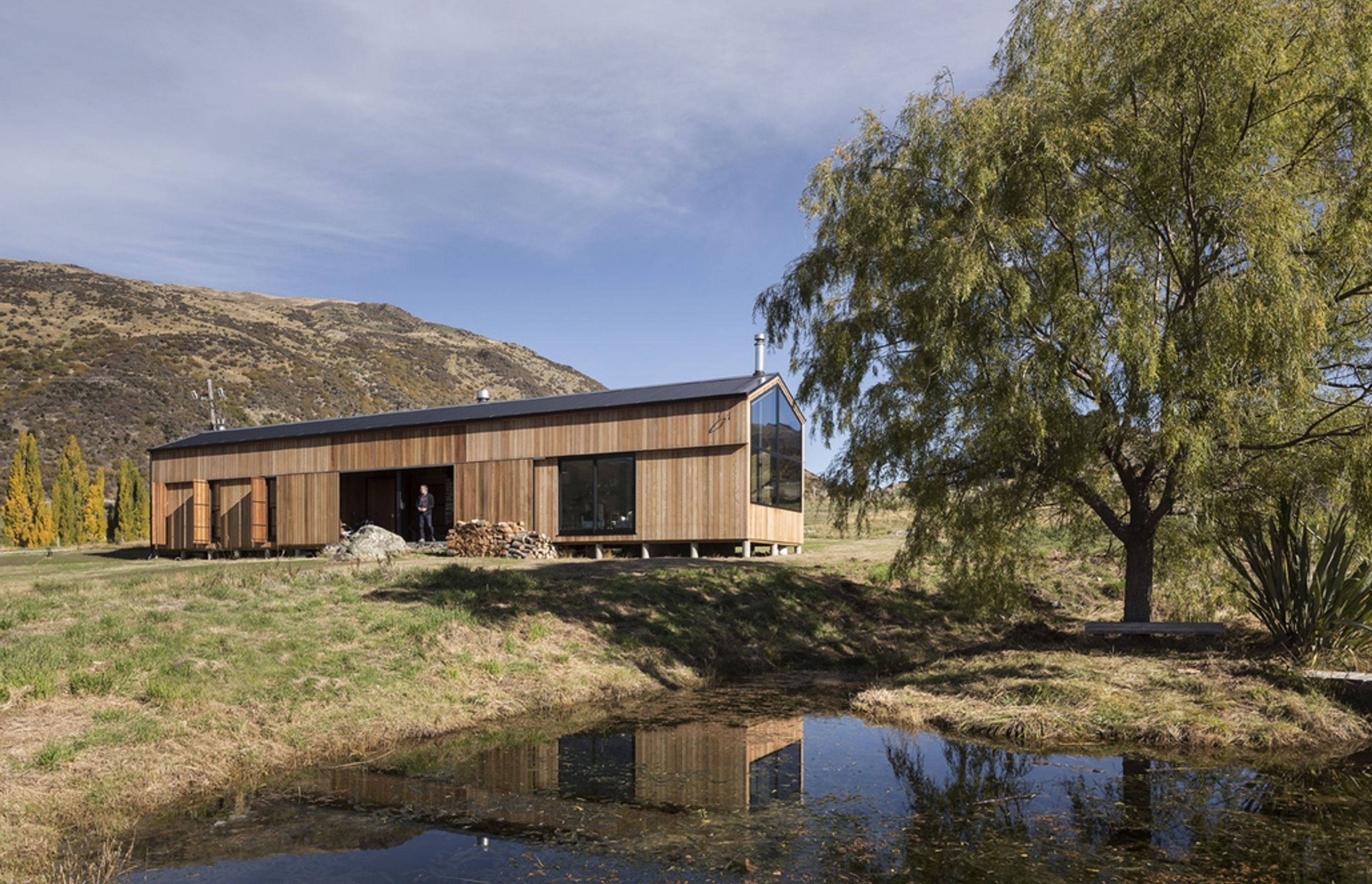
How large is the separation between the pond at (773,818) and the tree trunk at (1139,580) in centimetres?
427

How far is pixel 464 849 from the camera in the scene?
20.9 feet

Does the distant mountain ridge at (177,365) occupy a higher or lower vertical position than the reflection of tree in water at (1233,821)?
higher

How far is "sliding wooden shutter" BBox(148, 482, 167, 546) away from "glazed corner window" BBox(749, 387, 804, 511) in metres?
19.1

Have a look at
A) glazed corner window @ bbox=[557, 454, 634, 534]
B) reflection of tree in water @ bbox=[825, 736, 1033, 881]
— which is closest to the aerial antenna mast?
glazed corner window @ bbox=[557, 454, 634, 534]

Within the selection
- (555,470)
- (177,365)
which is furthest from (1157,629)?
(177,365)

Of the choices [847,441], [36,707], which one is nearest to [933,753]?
[847,441]

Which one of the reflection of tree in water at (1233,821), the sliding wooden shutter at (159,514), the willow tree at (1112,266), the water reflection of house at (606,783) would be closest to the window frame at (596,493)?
the willow tree at (1112,266)

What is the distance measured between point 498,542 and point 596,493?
2439 mm

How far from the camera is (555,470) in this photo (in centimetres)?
2267

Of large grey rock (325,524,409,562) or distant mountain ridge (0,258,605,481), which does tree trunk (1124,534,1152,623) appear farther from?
distant mountain ridge (0,258,605,481)

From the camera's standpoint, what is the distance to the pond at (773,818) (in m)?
5.88

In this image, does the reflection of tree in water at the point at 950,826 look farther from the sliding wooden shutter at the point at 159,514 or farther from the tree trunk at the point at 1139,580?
the sliding wooden shutter at the point at 159,514

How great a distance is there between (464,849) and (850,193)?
9542 millimetres

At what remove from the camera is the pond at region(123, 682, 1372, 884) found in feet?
19.3
